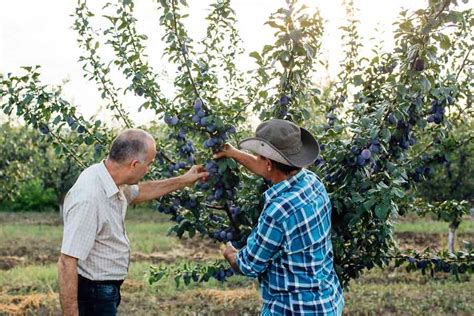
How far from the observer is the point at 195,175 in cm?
379

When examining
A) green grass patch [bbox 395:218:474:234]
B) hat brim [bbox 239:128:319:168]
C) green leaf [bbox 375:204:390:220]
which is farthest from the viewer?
green grass patch [bbox 395:218:474:234]

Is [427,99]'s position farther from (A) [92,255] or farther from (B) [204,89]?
(A) [92,255]

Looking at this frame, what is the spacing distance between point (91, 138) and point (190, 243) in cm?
1115

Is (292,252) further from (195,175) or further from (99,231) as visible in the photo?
(195,175)

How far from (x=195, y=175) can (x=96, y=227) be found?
792 mm

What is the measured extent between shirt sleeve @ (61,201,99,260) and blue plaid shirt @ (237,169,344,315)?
660mm

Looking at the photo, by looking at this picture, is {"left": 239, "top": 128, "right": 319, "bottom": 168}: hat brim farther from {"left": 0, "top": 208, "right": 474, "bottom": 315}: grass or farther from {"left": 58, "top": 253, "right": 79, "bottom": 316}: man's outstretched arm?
{"left": 0, "top": 208, "right": 474, "bottom": 315}: grass

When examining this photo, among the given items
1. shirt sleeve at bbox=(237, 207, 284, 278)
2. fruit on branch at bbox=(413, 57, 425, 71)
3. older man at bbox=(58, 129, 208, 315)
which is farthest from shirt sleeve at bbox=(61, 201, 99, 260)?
fruit on branch at bbox=(413, 57, 425, 71)

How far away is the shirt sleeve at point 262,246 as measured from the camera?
2.90 meters

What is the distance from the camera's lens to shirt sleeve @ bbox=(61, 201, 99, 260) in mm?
3074

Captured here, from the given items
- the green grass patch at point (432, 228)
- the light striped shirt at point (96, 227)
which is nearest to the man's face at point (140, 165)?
the light striped shirt at point (96, 227)

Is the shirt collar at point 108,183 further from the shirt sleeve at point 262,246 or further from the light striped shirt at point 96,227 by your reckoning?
the shirt sleeve at point 262,246

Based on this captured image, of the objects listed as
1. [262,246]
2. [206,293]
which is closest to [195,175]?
[262,246]

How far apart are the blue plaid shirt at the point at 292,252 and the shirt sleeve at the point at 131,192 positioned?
35.4 inches
